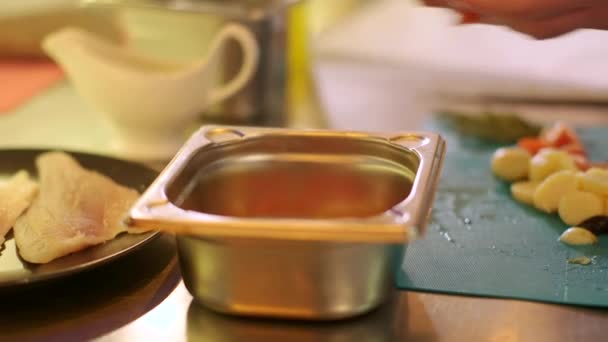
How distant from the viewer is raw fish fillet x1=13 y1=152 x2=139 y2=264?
809 mm

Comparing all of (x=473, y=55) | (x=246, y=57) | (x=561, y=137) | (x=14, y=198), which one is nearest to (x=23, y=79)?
(x=246, y=57)

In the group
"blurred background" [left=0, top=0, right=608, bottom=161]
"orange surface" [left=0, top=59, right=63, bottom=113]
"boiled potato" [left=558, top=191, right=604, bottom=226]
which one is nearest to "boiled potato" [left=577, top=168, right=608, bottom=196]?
"boiled potato" [left=558, top=191, right=604, bottom=226]

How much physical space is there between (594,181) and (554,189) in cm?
5

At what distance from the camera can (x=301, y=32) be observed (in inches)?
66.9

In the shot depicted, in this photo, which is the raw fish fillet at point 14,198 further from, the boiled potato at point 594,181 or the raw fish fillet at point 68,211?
the boiled potato at point 594,181

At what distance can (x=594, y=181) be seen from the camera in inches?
37.7

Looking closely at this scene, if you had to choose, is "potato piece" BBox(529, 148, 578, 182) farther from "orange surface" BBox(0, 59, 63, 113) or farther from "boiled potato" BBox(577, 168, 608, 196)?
"orange surface" BBox(0, 59, 63, 113)

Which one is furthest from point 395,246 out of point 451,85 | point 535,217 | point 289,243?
point 451,85

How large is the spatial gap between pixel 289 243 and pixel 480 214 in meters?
0.38

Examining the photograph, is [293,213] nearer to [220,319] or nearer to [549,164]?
[220,319]

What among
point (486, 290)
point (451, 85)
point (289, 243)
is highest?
point (289, 243)

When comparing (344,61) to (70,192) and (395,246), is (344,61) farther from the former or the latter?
(395,246)

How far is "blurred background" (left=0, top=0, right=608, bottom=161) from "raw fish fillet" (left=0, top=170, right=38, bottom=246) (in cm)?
29

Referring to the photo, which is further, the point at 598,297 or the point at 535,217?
the point at 535,217
